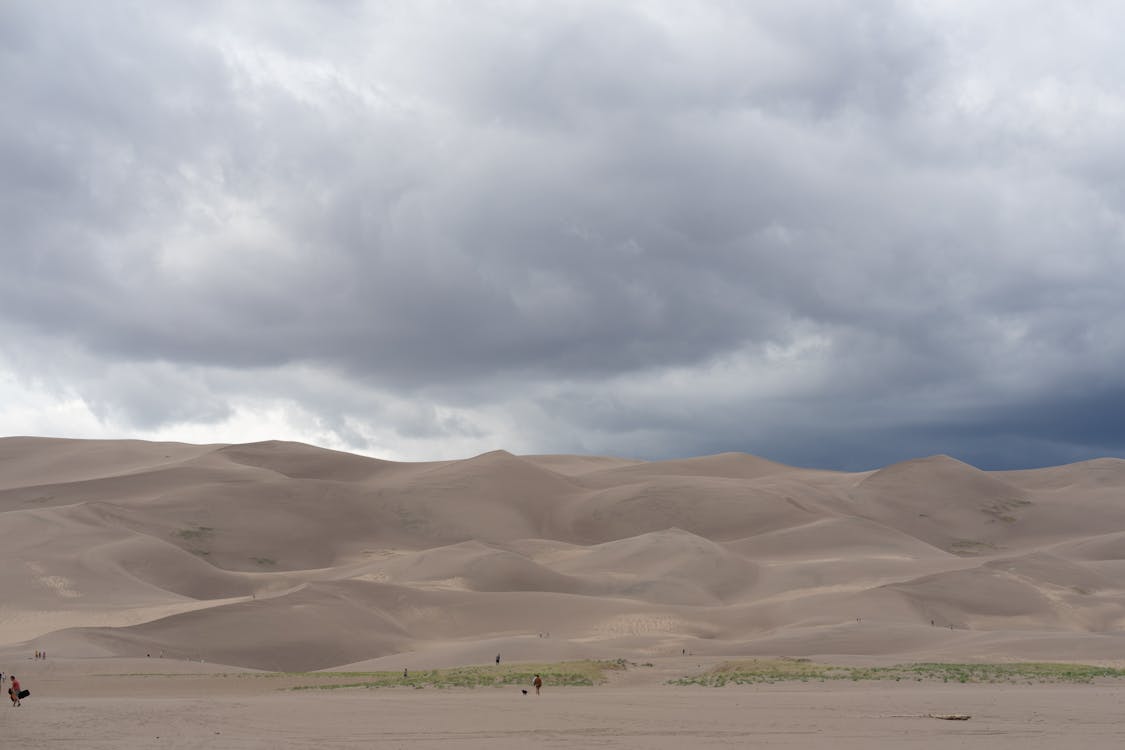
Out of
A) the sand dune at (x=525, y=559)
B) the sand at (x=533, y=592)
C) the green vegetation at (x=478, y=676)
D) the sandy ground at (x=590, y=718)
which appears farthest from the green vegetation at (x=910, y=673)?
the sand dune at (x=525, y=559)

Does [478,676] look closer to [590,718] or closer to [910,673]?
[910,673]

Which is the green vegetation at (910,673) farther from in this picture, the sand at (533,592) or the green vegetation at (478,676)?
the green vegetation at (478,676)

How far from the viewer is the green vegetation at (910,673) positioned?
42.2 metres

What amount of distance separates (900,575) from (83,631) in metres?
58.3

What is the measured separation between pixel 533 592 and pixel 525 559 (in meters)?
8.83

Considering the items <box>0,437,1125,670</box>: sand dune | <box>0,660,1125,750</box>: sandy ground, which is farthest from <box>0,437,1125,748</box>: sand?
<box>0,437,1125,670</box>: sand dune

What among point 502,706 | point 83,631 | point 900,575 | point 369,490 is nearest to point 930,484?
point 900,575

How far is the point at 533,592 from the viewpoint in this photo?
266 feet

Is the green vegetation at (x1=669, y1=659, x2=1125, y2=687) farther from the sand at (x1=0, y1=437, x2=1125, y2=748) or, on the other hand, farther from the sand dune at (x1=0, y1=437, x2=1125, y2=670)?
the sand dune at (x1=0, y1=437, x2=1125, y2=670)

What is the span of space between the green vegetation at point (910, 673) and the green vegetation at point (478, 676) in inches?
159

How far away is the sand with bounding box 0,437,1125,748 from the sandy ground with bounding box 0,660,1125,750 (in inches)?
7.3

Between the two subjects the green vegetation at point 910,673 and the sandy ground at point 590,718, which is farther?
the green vegetation at point 910,673

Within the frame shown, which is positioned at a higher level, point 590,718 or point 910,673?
point 590,718

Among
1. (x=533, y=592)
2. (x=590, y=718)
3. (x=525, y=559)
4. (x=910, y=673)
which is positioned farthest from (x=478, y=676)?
(x=525, y=559)
